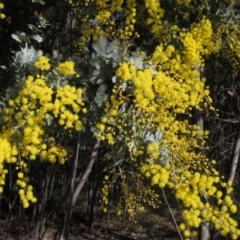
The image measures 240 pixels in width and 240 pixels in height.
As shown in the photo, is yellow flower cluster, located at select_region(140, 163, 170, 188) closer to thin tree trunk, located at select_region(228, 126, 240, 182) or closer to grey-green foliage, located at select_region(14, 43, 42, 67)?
grey-green foliage, located at select_region(14, 43, 42, 67)

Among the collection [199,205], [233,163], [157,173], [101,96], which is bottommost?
[199,205]

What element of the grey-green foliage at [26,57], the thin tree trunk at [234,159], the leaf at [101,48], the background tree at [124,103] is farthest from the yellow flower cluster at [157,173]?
the thin tree trunk at [234,159]

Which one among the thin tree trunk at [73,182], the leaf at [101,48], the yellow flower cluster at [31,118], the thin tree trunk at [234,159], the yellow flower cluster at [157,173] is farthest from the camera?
the thin tree trunk at [234,159]

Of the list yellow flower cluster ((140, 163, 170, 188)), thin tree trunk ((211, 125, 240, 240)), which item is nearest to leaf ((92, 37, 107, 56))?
yellow flower cluster ((140, 163, 170, 188))

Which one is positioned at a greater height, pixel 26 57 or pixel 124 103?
pixel 26 57

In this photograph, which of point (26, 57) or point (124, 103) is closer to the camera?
point (124, 103)

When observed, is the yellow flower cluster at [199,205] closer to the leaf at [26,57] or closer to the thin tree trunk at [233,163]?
the leaf at [26,57]

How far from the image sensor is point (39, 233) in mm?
5852

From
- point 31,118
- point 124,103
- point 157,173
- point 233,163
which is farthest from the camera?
point 233,163

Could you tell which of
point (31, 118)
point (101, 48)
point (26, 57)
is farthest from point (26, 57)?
point (31, 118)

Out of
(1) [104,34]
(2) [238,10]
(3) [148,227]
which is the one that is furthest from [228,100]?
(1) [104,34]

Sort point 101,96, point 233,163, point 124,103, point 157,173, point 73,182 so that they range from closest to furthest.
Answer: point 157,173, point 124,103, point 101,96, point 73,182, point 233,163

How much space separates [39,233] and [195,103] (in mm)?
3586

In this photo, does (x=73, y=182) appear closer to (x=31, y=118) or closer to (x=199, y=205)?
(x=31, y=118)
